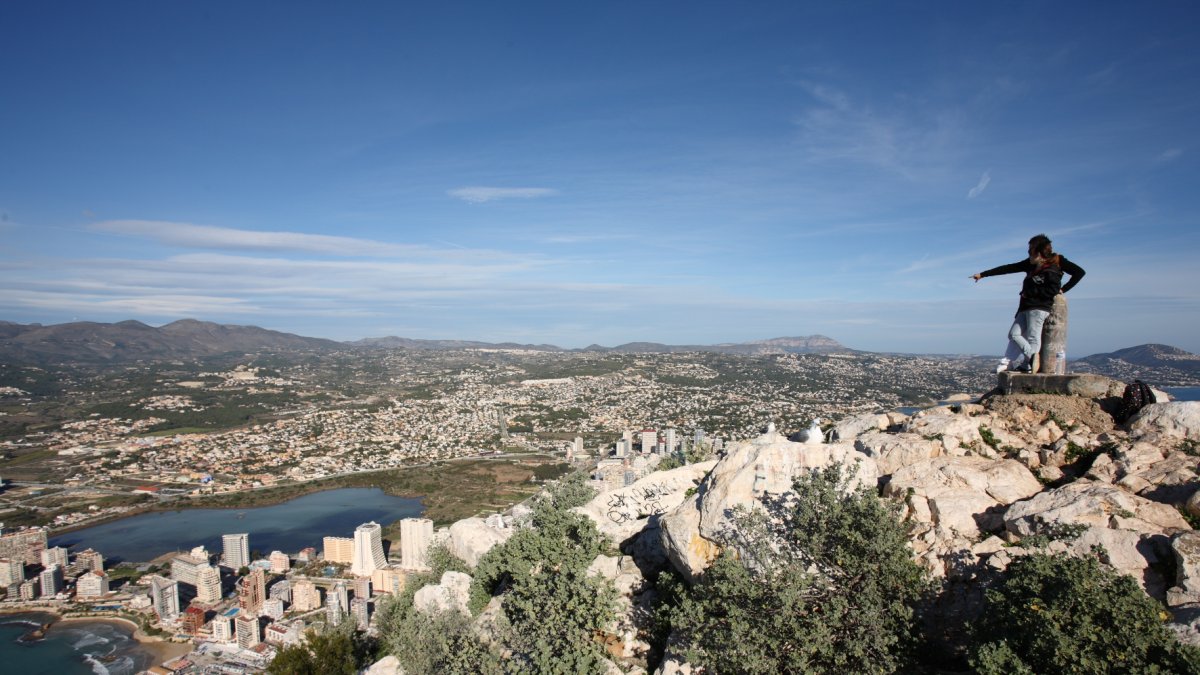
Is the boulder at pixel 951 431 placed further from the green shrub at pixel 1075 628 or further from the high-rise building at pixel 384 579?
the high-rise building at pixel 384 579

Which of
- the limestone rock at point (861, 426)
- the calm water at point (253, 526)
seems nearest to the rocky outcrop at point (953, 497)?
the limestone rock at point (861, 426)

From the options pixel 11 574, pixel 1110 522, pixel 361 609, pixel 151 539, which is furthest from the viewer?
pixel 151 539

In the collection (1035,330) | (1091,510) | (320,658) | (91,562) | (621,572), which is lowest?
(91,562)

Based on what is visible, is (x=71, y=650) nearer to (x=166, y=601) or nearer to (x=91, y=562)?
(x=166, y=601)

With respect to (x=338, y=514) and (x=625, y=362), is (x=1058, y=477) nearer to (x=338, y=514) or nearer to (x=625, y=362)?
(x=338, y=514)

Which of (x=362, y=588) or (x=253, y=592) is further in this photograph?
(x=253, y=592)

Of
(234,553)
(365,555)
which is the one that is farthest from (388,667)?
(234,553)

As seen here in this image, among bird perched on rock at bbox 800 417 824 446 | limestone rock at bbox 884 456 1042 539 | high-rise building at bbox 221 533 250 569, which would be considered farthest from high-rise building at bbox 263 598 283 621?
limestone rock at bbox 884 456 1042 539
